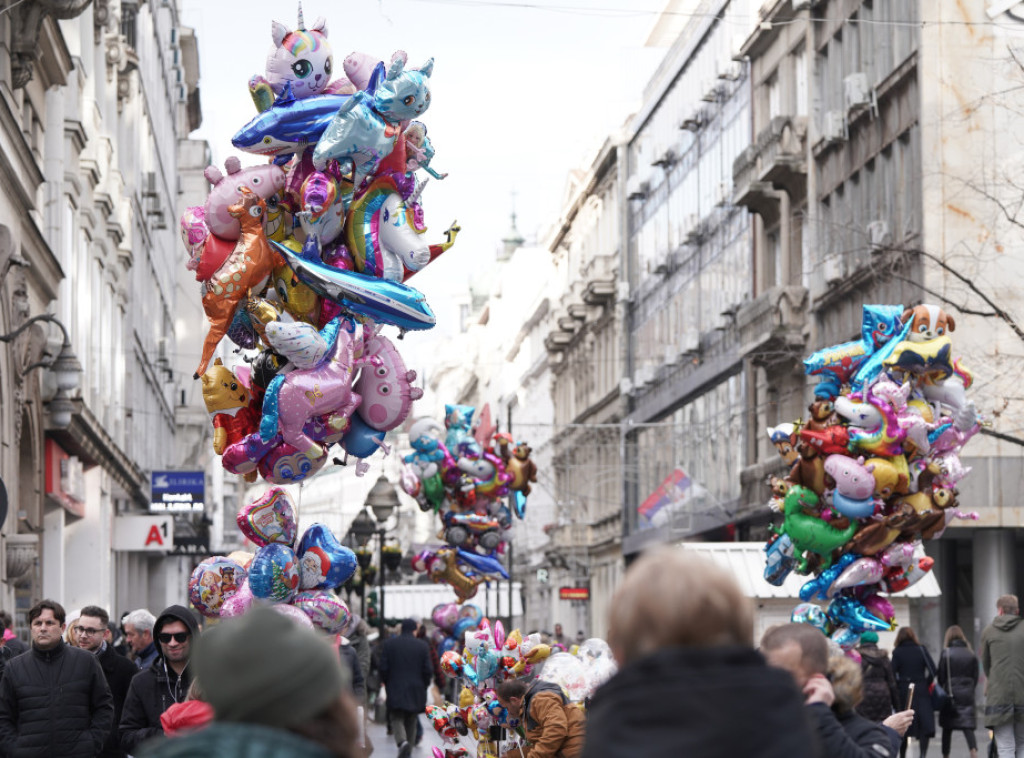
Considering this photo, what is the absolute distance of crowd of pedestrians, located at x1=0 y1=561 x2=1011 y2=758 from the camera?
11.5 ft

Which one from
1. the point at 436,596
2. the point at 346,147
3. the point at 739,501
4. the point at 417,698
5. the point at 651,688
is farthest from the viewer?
the point at 436,596

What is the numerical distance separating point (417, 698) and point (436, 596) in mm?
29849

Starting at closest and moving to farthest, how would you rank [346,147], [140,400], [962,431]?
[346,147]
[962,431]
[140,400]

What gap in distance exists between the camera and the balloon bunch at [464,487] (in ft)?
82.2

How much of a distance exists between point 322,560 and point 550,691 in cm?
148

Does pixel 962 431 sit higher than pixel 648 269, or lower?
lower

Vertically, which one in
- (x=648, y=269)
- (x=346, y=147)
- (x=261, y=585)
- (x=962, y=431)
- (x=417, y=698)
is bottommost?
(x=417, y=698)

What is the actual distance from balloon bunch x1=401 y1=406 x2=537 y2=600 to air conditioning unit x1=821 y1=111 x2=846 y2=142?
44.6 feet

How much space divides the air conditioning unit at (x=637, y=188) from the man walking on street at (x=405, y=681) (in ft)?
115

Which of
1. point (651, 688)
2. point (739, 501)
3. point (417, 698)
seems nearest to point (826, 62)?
point (739, 501)

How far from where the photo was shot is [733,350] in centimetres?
4444

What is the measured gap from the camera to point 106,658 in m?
11.8

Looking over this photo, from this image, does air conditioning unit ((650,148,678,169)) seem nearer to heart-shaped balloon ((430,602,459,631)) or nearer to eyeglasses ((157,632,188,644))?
heart-shaped balloon ((430,602,459,631))

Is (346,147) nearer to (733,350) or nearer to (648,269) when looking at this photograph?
(733,350)
